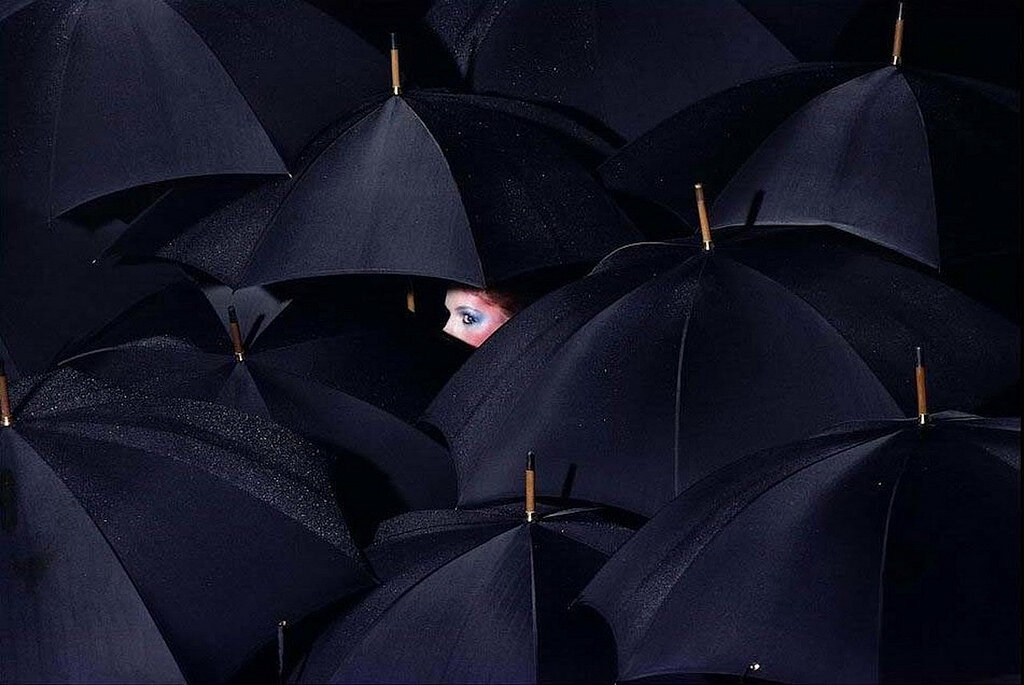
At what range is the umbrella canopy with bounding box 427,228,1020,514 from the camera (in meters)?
5.50

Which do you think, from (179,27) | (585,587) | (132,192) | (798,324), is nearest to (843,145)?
(798,324)

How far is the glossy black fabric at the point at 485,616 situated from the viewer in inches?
194

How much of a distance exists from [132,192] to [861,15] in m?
2.84

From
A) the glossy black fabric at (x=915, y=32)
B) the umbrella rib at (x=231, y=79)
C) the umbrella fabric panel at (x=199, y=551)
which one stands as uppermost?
the glossy black fabric at (x=915, y=32)

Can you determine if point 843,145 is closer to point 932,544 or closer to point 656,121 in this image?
point 656,121

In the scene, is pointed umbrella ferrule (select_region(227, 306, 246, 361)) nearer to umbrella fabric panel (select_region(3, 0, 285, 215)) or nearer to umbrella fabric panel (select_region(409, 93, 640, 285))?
umbrella fabric panel (select_region(3, 0, 285, 215))

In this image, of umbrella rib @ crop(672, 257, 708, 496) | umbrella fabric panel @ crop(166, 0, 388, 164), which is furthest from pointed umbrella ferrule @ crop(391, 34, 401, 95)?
umbrella rib @ crop(672, 257, 708, 496)

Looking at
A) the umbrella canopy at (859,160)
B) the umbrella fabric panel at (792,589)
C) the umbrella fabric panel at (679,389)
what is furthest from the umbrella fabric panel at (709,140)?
the umbrella fabric panel at (792,589)

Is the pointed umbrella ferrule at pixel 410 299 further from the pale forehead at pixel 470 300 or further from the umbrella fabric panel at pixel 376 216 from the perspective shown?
the umbrella fabric panel at pixel 376 216

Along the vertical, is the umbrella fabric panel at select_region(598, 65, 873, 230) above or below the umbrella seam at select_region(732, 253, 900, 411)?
above

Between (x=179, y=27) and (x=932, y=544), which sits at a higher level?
(x=179, y=27)

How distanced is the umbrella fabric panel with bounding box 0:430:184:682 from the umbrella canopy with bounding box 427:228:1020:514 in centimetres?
110

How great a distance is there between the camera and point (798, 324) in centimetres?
558

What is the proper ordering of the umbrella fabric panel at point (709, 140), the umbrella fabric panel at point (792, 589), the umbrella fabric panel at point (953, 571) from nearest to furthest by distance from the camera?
the umbrella fabric panel at point (953, 571) → the umbrella fabric panel at point (792, 589) → the umbrella fabric panel at point (709, 140)
